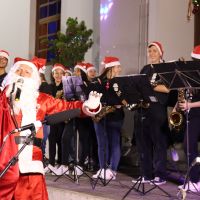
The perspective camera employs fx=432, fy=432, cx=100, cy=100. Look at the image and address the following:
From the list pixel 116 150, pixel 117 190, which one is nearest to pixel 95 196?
pixel 117 190

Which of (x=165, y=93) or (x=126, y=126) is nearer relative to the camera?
(x=165, y=93)

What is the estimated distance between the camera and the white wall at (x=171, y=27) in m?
8.15

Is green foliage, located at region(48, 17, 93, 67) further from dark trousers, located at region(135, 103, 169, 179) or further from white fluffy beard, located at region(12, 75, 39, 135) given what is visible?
white fluffy beard, located at region(12, 75, 39, 135)

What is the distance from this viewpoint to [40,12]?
1248 cm

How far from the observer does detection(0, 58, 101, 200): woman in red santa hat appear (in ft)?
12.4

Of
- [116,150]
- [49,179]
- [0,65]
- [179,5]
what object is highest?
[179,5]

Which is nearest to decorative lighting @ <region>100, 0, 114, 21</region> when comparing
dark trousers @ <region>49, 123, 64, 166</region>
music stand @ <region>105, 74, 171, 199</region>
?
dark trousers @ <region>49, 123, 64, 166</region>

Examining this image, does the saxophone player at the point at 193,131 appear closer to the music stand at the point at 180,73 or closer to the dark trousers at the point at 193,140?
the dark trousers at the point at 193,140

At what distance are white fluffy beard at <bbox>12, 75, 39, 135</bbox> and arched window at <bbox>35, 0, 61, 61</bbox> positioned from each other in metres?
7.77

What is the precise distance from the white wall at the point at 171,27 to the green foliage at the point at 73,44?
2.19m

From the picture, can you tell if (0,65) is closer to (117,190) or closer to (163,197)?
(117,190)

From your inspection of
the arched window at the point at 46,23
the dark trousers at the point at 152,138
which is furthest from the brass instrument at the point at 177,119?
the arched window at the point at 46,23

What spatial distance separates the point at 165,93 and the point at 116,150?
1.16m

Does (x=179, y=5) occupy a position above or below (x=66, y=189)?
above
